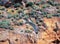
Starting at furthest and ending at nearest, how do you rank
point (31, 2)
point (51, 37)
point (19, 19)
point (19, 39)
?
point (31, 2)
point (19, 19)
point (51, 37)
point (19, 39)

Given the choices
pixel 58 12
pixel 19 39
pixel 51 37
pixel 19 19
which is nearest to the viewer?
pixel 19 39

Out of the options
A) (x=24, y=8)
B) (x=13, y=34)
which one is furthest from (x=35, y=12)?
(x=13, y=34)

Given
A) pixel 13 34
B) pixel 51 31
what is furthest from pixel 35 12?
pixel 13 34

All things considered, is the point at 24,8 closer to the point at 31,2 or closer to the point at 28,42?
the point at 31,2

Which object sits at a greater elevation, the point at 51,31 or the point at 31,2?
the point at 31,2

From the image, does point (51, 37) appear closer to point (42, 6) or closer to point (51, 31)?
point (51, 31)

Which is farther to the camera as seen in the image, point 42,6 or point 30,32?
point 42,6

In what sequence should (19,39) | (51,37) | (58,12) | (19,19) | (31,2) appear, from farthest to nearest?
(31,2) < (58,12) < (19,19) < (51,37) < (19,39)

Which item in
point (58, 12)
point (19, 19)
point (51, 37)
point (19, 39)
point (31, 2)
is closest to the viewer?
point (19, 39)

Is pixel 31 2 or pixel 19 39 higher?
pixel 31 2
